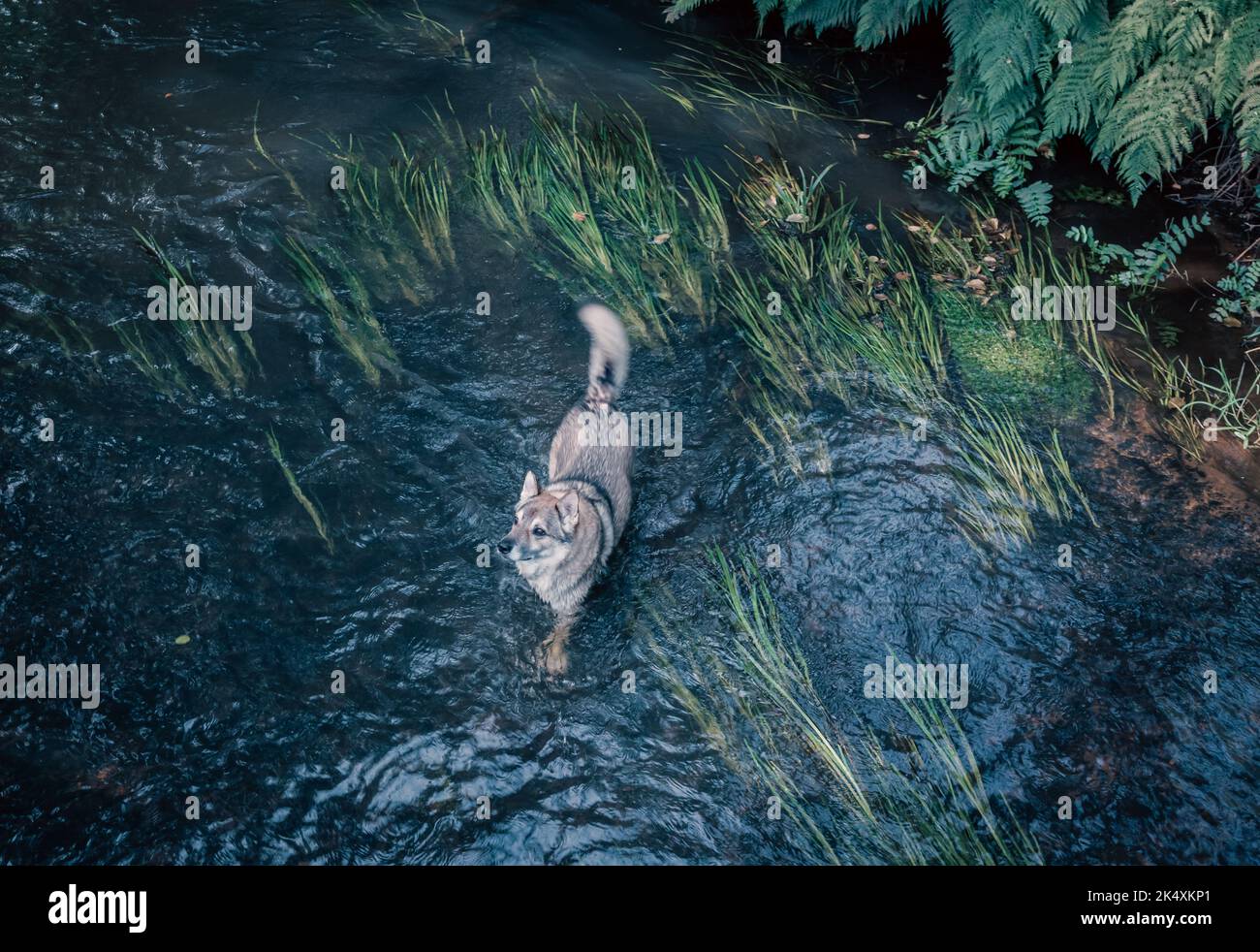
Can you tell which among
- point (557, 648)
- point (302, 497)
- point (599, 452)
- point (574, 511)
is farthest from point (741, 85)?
point (557, 648)

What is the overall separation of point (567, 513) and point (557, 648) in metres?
0.70

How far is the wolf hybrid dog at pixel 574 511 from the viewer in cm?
435

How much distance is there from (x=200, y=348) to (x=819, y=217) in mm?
4631

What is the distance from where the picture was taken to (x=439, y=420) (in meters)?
5.29

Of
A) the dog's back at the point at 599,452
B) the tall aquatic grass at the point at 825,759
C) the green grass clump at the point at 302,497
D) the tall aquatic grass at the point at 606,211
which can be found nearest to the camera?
the tall aquatic grass at the point at 825,759

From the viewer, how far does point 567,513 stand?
4.40 metres

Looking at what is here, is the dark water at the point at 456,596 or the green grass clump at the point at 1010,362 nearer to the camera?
the dark water at the point at 456,596

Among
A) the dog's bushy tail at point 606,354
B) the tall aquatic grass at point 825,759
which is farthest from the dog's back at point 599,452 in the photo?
the tall aquatic grass at point 825,759

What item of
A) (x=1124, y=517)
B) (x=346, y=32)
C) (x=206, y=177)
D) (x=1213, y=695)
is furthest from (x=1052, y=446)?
(x=346, y=32)

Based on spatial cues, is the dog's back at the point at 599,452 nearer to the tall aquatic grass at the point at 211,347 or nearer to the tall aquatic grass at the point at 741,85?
the tall aquatic grass at the point at 211,347

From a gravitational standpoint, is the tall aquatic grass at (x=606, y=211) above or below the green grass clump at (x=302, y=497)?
above

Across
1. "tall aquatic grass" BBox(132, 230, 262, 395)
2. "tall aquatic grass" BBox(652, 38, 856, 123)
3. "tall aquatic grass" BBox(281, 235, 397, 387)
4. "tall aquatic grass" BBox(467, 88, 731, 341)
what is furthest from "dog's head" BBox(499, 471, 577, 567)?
"tall aquatic grass" BBox(652, 38, 856, 123)

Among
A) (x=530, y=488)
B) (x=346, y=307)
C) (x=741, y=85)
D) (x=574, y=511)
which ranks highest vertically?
(x=741, y=85)

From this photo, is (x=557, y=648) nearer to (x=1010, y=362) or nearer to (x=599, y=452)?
(x=599, y=452)
